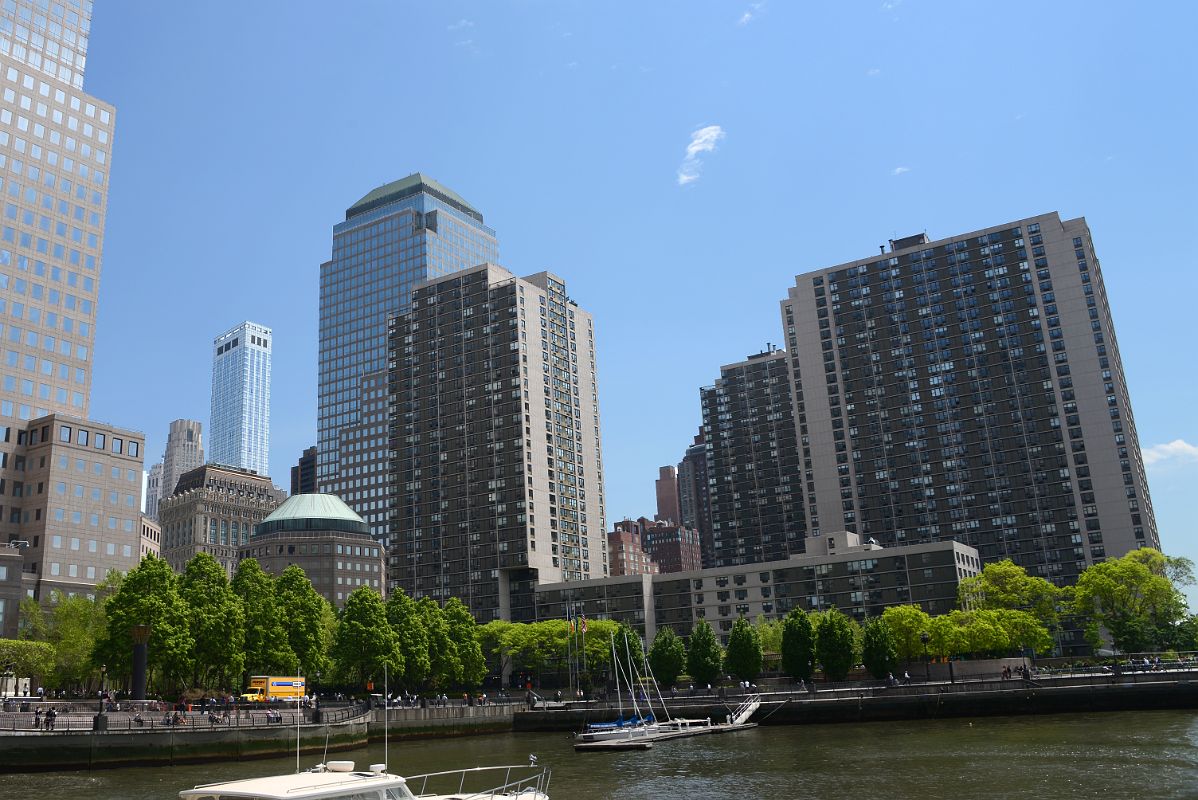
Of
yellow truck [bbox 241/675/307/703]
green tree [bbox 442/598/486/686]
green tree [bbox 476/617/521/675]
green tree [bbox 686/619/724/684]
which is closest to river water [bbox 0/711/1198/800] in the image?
yellow truck [bbox 241/675/307/703]

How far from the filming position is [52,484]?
148m

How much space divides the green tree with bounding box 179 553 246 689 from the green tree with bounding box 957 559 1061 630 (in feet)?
390

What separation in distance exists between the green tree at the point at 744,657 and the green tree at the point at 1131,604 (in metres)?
58.7

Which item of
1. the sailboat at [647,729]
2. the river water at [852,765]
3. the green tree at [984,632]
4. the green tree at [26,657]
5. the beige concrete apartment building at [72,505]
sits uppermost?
the beige concrete apartment building at [72,505]

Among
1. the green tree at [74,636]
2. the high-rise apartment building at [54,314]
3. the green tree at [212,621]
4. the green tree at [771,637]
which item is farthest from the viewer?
the green tree at [771,637]

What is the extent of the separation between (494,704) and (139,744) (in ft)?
182

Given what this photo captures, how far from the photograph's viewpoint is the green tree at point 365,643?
128750 millimetres

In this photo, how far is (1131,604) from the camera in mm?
162625

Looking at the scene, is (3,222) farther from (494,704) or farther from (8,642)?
(494,704)

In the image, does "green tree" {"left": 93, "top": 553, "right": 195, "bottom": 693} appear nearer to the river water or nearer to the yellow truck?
the yellow truck

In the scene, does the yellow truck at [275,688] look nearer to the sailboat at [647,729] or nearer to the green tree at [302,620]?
the green tree at [302,620]

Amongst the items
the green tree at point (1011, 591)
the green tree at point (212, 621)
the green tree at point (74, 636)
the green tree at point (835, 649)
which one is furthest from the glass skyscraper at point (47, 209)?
the green tree at point (1011, 591)

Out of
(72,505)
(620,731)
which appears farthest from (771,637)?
(72,505)

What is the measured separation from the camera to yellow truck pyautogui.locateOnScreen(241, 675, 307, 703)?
4257 inches
